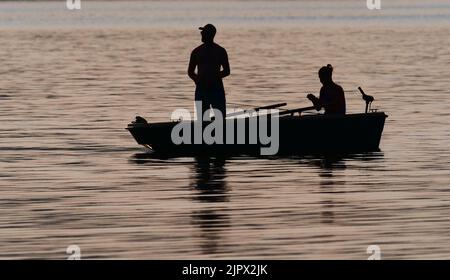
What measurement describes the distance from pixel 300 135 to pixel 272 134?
0.47m

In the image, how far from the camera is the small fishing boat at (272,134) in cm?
2661

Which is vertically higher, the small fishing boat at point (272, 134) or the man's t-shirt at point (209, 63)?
the man's t-shirt at point (209, 63)

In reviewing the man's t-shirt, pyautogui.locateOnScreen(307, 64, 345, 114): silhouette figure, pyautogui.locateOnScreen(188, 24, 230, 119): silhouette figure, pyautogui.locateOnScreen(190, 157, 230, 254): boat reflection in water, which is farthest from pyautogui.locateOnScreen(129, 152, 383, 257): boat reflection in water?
the man's t-shirt

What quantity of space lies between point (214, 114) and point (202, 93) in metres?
0.38

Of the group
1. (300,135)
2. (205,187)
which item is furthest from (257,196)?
(300,135)

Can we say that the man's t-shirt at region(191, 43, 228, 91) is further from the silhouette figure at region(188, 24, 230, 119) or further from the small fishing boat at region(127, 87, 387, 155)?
the small fishing boat at region(127, 87, 387, 155)

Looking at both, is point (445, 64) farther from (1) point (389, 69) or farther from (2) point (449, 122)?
(2) point (449, 122)

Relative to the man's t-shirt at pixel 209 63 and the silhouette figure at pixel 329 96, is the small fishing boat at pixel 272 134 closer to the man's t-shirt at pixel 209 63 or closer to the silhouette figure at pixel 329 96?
the silhouette figure at pixel 329 96

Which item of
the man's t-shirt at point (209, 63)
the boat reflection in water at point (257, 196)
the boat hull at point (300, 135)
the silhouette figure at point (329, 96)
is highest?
the man's t-shirt at point (209, 63)

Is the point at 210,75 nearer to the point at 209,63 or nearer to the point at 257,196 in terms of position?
the point at 209,63

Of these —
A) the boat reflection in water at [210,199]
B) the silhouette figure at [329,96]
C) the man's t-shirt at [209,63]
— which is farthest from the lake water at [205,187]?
the man's t-shirt at [209,63]

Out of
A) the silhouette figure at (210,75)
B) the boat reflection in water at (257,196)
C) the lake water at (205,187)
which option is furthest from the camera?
the silhouette figure at (210,75)

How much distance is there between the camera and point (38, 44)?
95375 millimetres

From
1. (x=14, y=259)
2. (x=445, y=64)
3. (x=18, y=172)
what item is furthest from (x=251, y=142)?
(x=445, y=64)
